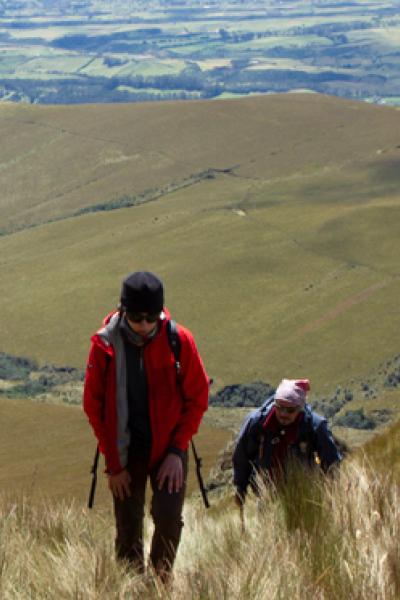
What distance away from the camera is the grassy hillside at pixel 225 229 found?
6931 centimetres

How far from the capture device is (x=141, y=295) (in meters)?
5.82

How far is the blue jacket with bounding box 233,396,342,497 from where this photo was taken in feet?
24.1

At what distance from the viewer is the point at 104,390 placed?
6.15 meters

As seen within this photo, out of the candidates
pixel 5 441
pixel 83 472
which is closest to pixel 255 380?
pixel 5 441

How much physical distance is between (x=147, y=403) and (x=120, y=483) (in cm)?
53

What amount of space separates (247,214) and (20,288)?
23.3 meters

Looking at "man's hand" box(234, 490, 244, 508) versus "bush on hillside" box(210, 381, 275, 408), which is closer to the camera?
"man's hand" box(234, 490, 244, 508)

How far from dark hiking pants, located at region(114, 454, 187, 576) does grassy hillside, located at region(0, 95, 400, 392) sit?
53580mm

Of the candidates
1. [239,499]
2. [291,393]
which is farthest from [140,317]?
[239,499]

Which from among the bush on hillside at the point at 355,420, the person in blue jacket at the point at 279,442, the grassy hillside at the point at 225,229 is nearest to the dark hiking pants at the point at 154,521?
the person in blue jacket at the point at 279,442

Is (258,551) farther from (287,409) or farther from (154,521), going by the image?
(287,409)

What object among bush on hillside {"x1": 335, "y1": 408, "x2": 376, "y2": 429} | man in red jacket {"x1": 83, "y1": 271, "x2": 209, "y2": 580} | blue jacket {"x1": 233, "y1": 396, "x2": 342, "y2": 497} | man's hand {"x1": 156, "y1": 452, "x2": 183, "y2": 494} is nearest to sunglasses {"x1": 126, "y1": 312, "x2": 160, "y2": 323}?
man in red jacket {"x1": 83, "y1": 271, "x2": 209, "y2": 580}

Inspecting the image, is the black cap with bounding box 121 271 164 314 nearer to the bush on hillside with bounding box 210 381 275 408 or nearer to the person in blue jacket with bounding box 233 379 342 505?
the person in blue jacket with bounding box 233 379 342 505

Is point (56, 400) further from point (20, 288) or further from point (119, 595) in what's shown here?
point (119, 595)
